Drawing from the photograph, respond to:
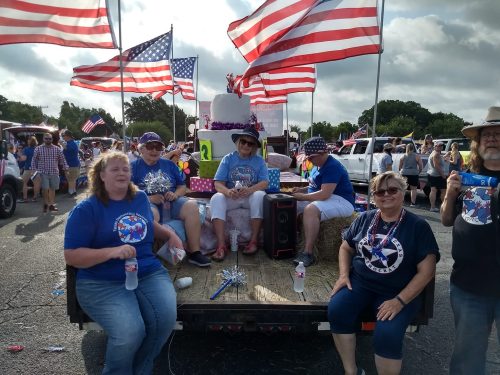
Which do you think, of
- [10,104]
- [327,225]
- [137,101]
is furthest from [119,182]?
[10,104]

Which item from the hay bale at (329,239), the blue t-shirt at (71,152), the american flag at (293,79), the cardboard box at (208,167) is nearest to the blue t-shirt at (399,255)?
the hay bale at (329,239)

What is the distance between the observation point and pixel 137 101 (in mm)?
97812

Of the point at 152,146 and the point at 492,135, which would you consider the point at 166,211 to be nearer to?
the point at 152,146

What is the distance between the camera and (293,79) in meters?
8.85

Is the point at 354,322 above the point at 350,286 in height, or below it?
below

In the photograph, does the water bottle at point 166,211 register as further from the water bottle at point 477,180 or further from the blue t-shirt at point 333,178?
the water bottle at point 477,180

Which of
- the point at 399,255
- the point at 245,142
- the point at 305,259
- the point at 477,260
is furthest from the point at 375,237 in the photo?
the point at 245,142

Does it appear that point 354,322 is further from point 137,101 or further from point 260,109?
point 137,101

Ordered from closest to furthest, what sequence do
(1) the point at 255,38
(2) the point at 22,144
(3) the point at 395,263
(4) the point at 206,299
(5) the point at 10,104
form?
(3) the point at 395,263
(4) the point at 206,299
(1) the point at 255,38
(2) the point at 22,144
(5) the point at 10,104

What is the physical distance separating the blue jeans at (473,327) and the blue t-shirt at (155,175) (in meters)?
2.94

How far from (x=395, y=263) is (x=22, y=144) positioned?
50.5ft

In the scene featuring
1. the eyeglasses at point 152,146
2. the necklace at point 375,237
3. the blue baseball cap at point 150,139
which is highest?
the blue baseball cap at point 150,139

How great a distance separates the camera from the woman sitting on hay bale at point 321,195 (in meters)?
3.98

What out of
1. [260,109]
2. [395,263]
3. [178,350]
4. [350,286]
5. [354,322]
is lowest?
[178,350]
